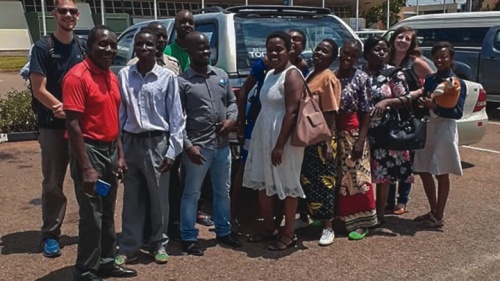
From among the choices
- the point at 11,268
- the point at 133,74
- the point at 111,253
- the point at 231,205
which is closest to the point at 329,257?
the point at 231,205

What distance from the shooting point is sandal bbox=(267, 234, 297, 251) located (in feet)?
15.4

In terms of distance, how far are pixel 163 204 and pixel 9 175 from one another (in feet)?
12.4

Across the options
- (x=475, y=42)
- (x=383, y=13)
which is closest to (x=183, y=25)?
(x=475, y=42)

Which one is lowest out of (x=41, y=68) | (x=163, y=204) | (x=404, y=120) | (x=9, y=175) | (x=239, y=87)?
(x=9, y=175)

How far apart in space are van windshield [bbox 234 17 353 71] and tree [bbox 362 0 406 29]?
46.1 meters

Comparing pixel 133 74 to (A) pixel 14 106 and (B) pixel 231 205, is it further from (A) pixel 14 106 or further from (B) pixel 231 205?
(A) pixel 14 106

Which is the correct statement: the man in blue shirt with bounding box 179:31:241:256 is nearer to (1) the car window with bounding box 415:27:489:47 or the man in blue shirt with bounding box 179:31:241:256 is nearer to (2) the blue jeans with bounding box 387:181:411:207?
(2) the blue jeans with bounding box 387:181:411:207

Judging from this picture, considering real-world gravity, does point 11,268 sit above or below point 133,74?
below

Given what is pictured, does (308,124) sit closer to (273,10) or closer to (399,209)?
(399,209)

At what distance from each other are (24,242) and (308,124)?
2605 millimetres

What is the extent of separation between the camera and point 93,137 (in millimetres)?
3805

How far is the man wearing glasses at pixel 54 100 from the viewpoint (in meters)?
4.30

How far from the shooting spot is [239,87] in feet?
16.9

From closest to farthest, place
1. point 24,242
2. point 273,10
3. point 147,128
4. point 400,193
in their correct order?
point 147,128 < point 24,242 < point 400,193 < point 273,10
